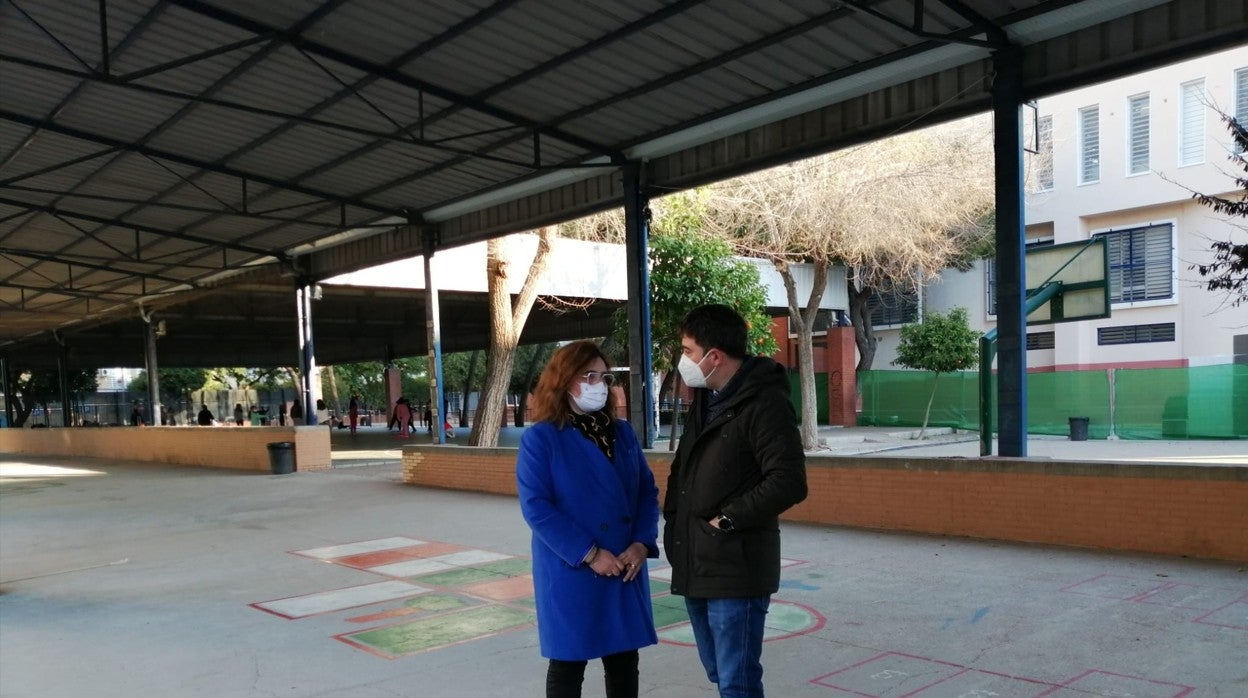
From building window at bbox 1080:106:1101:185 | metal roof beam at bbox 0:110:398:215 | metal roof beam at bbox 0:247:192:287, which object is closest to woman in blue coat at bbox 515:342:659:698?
metal roof beam at bbox 0:110:398:215

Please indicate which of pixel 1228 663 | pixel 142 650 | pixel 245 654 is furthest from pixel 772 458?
pixel 142 650

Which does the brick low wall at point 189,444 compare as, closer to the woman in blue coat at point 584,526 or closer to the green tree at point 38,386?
the woman in blue coat at point 584,526

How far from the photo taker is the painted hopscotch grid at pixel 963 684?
4367mm

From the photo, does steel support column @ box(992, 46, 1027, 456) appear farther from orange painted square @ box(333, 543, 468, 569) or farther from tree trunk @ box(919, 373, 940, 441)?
tree trunk @ box(919, 373, 940, 441)

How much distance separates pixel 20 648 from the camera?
5.96 meters

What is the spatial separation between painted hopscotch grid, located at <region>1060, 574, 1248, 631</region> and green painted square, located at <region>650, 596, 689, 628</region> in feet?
8.65

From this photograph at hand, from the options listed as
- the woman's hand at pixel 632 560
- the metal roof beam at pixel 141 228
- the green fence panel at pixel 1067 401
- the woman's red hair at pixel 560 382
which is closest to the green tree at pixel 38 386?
the metal roof beam at pixel 141 228

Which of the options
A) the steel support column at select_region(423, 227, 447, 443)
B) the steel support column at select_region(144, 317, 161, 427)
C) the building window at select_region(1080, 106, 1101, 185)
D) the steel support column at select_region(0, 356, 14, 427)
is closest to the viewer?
the steel support column at select_region(423, 227, 447, 443)

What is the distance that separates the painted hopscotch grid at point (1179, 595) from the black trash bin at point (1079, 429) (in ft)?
55.7

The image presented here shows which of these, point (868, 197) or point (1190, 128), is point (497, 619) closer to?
point (868, 197)

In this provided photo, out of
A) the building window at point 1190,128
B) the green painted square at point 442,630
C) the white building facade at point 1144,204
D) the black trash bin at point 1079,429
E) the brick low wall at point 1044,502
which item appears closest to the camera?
the green painted square at point 442,630

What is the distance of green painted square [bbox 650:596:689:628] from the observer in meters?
5.98

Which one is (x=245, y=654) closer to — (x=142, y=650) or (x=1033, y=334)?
(x=142, y=650)

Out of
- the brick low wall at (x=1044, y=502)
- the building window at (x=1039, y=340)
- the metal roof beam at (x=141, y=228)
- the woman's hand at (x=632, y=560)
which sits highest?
the metal roof beam at (x=141, y=228)
